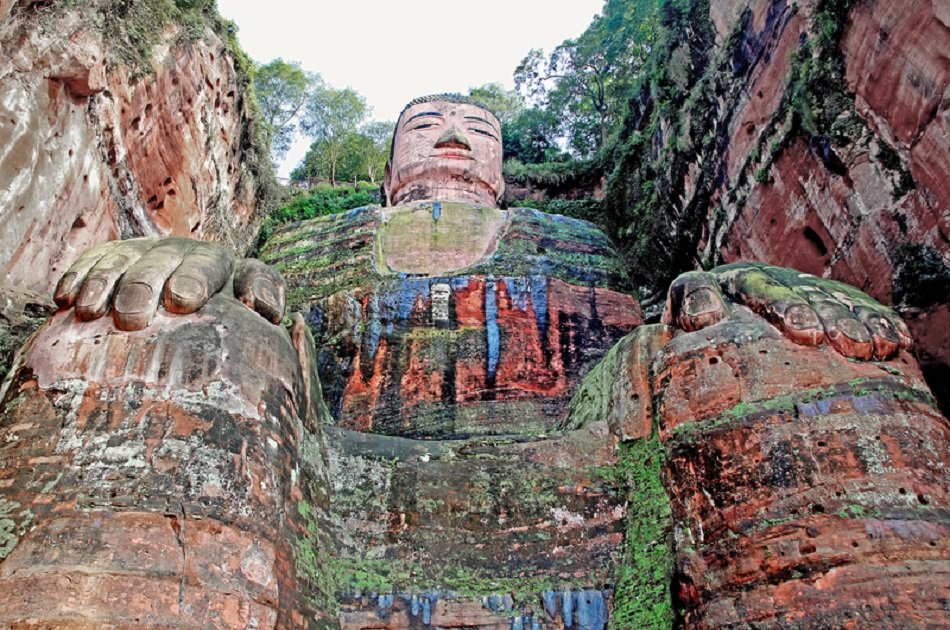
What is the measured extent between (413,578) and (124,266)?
8.91ft

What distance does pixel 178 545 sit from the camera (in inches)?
182

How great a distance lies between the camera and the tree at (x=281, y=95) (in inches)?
1117

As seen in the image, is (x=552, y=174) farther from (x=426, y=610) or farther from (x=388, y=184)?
(x=426, y=610)

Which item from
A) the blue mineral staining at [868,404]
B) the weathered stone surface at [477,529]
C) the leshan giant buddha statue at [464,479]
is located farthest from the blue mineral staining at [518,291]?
the blue mineral staining at [868,404]

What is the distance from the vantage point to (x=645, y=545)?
18.9 feet

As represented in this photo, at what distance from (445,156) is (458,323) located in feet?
17.0

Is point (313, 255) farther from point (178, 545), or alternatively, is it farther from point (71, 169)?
point (178, 545)

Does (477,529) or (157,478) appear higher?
(477,529)

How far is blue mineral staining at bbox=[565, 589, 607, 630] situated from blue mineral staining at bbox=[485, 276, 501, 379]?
4738mm

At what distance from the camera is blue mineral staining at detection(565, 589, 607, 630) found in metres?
5.57

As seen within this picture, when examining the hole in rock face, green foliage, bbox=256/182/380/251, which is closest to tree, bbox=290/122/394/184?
green foliage, bbox=256/182/380/251

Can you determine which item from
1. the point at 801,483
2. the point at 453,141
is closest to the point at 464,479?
the point at 801,483

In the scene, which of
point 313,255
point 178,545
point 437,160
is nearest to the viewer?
point 178,545

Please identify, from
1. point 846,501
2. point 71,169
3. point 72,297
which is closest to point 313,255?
point 71,169
